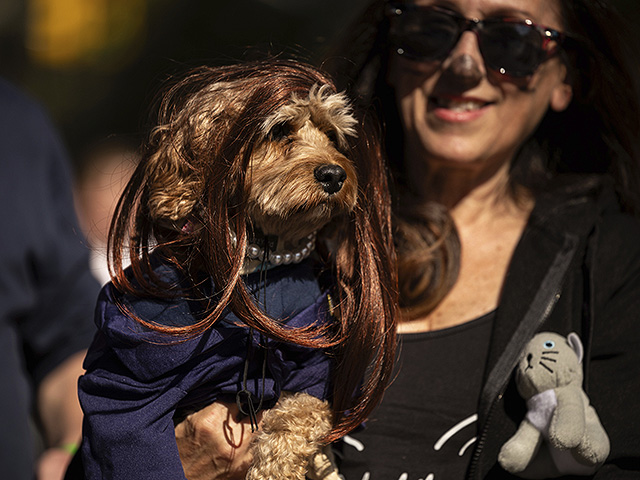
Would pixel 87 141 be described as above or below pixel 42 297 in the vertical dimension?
below

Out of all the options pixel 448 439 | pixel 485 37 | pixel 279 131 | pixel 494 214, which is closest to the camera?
pixel 279 131

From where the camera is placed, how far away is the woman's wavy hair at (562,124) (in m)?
2.45

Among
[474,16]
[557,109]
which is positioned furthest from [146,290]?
[557,109]

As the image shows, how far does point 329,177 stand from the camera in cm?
181

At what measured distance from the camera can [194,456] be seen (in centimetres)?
202

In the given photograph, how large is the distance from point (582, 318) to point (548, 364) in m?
0.27

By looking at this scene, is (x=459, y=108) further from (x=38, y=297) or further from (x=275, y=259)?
(x=38, y=297)

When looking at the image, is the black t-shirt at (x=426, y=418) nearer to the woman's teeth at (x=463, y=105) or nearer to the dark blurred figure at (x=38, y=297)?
the woman's teeth at (x=463, y=105)

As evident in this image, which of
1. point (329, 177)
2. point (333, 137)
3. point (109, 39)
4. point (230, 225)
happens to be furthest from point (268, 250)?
point (109, 39)

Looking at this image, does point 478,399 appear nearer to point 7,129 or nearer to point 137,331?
point 137,331

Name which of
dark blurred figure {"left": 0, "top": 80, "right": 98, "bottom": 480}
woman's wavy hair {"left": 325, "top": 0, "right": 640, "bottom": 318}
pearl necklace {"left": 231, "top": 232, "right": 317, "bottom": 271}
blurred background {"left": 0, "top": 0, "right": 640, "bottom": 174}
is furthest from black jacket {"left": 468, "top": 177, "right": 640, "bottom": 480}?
blurred background {"left": 0, "top": 0, "right": 640, "bottom": 174}

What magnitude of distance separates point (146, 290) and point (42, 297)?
50.5 inches

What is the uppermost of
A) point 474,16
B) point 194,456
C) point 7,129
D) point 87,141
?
point 474,16

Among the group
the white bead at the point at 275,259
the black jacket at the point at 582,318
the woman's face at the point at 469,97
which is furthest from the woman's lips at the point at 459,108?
the white bead at the point at 275,259
